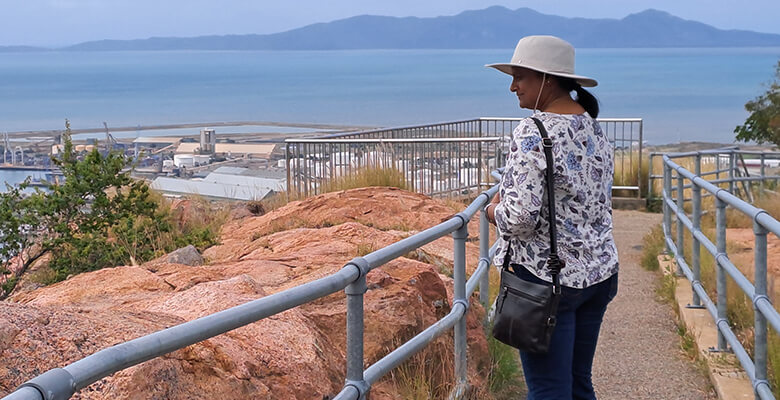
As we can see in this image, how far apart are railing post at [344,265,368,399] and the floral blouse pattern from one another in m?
0.66

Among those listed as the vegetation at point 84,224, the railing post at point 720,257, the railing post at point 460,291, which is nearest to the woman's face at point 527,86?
the railing post at point 460,291

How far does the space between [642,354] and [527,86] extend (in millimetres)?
3958

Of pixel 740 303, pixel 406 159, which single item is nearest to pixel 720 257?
pixel 740 303

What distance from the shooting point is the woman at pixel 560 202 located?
11.7 ft

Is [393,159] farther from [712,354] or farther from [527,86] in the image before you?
[527,86]

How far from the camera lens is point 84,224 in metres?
11.2

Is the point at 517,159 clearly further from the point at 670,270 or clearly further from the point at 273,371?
the point at 670,270

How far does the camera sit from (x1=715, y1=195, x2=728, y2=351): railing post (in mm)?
5922

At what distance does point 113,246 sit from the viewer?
10.5 m

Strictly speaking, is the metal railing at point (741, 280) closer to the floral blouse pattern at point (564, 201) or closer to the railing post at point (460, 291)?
the floral blouse pattern at point (564, 201)

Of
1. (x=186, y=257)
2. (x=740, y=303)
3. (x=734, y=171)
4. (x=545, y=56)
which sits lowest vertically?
(x=740, y=303)

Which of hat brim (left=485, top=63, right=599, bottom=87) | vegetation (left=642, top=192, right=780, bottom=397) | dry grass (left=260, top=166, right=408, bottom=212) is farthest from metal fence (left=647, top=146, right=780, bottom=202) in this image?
hat brim (left=485, top=63, right=599, bottom=87)

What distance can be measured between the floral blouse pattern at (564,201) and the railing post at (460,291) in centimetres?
89

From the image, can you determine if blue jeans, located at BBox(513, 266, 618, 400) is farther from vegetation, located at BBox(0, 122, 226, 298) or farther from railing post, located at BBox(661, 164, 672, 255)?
vegetation, located at BBox(0, 122, 226, 298)
